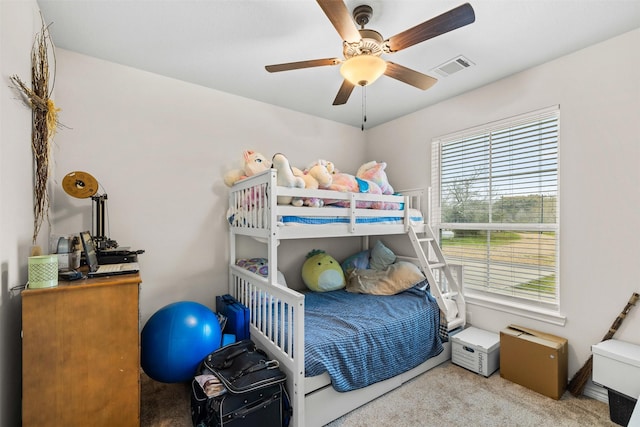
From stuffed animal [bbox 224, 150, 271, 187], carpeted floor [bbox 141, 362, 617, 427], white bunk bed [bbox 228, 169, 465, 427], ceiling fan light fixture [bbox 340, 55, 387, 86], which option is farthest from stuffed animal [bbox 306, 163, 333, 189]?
carpeted floor [bbox 141, 362, 617, 427]

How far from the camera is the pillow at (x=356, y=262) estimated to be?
342 cm

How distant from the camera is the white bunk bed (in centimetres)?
177

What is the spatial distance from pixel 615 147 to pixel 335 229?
2042mm

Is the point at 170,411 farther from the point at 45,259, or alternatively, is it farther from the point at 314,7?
the point at 314,7

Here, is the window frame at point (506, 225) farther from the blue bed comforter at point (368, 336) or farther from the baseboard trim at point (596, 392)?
the blue bed comforter at point (368, 336)

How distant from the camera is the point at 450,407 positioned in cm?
200

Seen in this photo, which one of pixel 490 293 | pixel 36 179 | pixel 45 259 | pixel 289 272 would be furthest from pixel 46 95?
Answer: pixel 490 293

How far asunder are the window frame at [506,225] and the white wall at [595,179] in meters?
0.05

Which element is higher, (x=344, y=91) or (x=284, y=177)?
(x=344, y=91)

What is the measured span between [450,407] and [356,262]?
171 centimetres

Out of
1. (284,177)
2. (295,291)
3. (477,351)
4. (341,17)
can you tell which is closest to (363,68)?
(341,17)

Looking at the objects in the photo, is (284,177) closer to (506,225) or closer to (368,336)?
(368,336)

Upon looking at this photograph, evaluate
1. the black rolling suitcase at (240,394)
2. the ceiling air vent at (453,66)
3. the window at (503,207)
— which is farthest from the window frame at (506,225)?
the black rolling suitcase at (240,394)

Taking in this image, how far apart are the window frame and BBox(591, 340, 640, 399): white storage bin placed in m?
0.37
